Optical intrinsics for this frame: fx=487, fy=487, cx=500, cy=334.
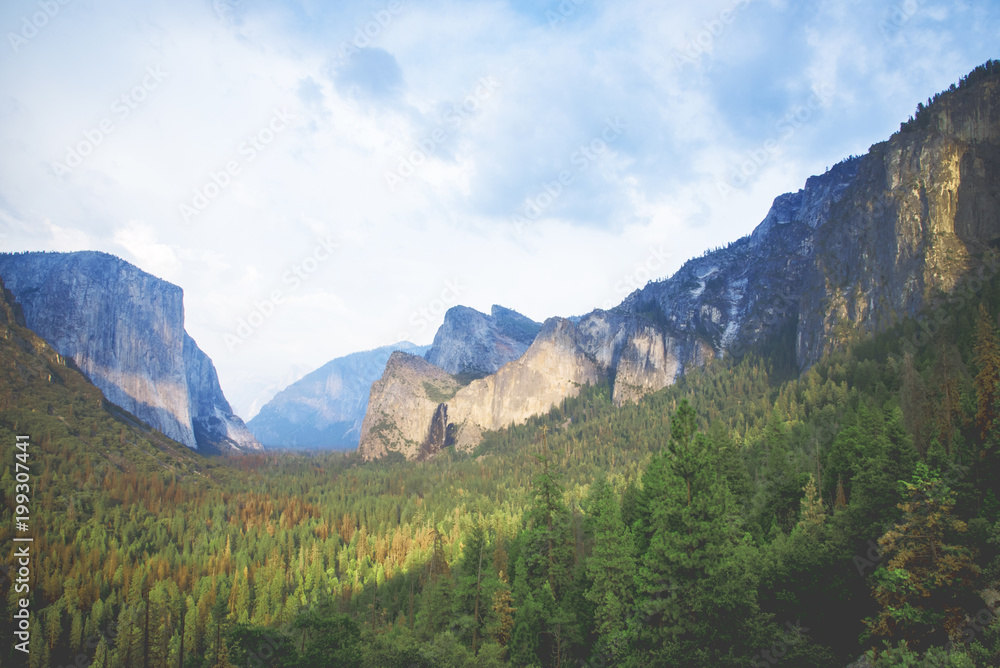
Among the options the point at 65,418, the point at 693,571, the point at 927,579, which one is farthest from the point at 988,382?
the point at 65,418

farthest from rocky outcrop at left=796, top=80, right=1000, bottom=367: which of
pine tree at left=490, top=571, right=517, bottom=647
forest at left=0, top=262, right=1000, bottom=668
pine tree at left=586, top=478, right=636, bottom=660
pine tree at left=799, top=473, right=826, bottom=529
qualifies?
pine tree at left=490, top=571, right=517, bottom=647

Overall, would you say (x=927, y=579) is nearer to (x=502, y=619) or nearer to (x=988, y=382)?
(x=988, y=382)

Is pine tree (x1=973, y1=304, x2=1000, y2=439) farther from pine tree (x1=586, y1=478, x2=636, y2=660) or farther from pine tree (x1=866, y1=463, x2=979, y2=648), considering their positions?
pine tree (x1=586, y1=478, x2=636, y2=660)

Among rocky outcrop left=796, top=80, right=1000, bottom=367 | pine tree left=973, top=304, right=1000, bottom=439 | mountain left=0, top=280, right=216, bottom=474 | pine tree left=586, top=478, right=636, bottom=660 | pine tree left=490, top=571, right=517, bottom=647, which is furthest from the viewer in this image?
mountain left=0, top=280, right=216, bottom=474

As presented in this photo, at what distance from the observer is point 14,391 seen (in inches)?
5517

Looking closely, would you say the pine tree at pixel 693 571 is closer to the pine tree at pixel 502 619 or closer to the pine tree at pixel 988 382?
the pine tree at pixel 502 619

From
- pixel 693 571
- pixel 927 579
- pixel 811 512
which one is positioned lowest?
pixel 693 571

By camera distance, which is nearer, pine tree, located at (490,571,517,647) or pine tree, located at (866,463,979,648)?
pine tree, located at (866,463,979,648)

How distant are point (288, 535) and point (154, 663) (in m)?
52.1

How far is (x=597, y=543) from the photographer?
3169cm

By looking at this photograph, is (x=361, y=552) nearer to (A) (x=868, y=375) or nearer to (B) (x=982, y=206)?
(A) (x=868, y=375)

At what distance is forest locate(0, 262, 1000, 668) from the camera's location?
2414cm

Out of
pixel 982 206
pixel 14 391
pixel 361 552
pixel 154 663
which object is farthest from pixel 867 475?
pixel 14 391

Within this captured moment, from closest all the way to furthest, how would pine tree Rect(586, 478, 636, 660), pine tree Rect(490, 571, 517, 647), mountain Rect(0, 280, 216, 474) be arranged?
pine tree Rect(586, 478, 636, 660) → pine tree Rect(490, 571, 517, 647) → mountain Rect(0, 280, 216, 474)
